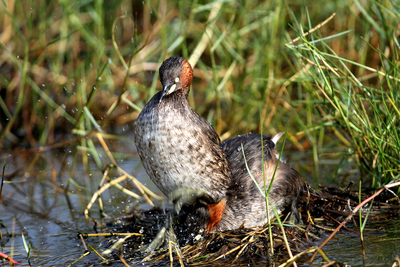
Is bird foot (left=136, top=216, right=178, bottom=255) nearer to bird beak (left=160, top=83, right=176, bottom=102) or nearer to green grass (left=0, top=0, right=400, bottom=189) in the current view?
bird beak (left=160, top=83, right=176, bottom=102)

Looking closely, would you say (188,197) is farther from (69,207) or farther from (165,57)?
(165,57)

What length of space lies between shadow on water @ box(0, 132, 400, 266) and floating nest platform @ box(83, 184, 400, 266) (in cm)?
18

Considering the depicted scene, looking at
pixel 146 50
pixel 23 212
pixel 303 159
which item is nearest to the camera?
pixel 23 212

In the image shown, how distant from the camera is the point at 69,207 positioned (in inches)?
194

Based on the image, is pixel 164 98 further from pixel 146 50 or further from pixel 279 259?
pixel 146 50

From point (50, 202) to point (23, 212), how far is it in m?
0.31

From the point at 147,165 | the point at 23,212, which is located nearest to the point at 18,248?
the point at 23,212

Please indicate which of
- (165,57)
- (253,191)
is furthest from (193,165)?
(165,57)

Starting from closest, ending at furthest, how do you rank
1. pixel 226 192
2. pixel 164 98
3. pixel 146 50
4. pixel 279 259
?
pixel 279 259, pixel 164 98, pixel 226 192, pixel 146 50

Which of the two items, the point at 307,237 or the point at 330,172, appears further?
the point at 330,172

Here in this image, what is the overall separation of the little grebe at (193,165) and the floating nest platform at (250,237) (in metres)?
0.19

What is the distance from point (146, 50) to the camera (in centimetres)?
716

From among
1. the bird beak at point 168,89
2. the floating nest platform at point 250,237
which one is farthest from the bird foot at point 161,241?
the bird beak at point 168,89

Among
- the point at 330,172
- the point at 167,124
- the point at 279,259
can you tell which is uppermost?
the point at 167,124
